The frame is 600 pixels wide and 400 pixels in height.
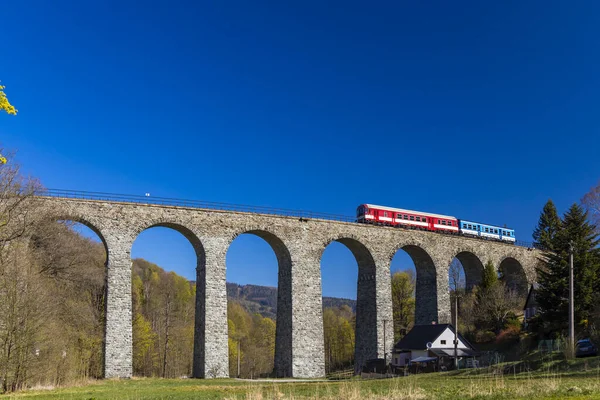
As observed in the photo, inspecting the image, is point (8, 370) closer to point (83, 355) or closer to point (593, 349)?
point (83, 355)

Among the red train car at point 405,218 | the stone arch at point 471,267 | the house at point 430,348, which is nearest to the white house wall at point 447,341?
the house at point 430,348

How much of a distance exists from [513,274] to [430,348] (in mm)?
20563

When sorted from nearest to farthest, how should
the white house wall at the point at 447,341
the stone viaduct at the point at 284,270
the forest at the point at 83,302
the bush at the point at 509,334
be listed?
the forest at the point at 83,302 → the stone viaduct at the point at 284,270 → the white house wall at the point at 447,341 → the bush at the point at 509,334

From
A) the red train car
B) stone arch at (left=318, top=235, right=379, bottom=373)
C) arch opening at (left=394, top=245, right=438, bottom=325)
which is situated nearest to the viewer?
stone arch at (left=318, top=235, right=379, bottom=373)

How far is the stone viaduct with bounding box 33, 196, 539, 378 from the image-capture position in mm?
32125

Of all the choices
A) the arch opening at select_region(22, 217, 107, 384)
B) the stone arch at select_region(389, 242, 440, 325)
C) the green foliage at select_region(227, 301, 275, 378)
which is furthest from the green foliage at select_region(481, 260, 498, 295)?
the arch opening at select_region(22, 217, 107, 384)

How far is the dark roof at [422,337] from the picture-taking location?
131ft

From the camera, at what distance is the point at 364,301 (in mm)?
43094

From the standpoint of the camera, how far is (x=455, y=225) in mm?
52906

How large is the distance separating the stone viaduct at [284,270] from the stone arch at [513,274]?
19.1 ft

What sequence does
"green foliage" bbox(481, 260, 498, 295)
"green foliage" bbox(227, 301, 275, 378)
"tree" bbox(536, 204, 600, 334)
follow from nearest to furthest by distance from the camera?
"tree" bbox(536, 204, 600, 334)
"green foliage" bbox(481, 260, 498, 295)
"green foliage" bbox(227, 301, 275, 378)

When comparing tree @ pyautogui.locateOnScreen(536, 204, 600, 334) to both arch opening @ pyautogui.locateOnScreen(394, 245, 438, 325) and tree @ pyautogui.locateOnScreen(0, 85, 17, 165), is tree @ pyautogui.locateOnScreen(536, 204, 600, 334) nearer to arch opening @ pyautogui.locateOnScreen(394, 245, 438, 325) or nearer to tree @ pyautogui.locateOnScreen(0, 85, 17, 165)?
arch opening @ pyautogui.locateOnScreen(394, 245, 438, 325)

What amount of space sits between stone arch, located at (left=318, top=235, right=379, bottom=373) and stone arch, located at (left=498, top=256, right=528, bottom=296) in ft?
55.8

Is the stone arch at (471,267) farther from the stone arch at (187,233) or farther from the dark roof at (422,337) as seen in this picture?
the stone arch at (187,233)
